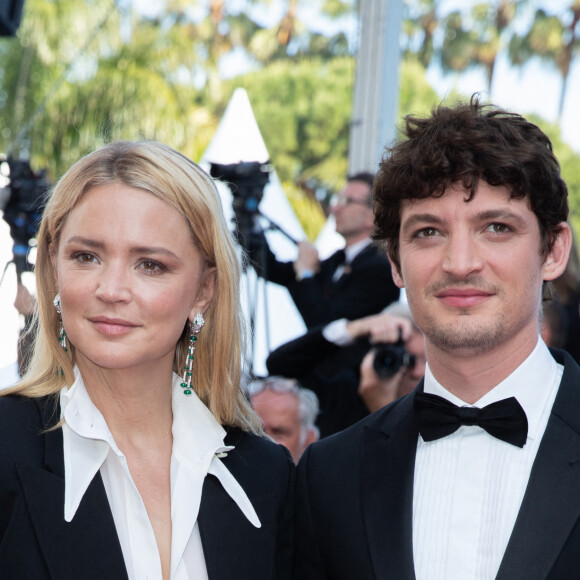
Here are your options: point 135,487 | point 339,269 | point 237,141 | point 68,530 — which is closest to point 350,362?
point 339,269

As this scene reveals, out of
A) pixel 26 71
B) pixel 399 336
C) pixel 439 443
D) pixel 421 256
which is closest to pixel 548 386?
pixel 439 443

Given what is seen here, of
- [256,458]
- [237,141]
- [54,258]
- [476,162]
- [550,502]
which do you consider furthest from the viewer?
[237,141]

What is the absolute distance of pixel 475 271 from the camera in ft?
8.01

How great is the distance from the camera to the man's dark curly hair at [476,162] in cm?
253

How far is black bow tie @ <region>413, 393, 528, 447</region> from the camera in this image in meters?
2.42

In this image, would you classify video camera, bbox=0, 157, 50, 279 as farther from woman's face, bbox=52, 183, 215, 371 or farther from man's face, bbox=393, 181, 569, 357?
man's face, bbox=393, 181, 569, 357

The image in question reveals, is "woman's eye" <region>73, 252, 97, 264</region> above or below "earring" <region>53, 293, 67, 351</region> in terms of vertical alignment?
above

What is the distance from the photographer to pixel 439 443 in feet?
8.39

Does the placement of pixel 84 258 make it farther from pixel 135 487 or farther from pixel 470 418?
pixel 470 418

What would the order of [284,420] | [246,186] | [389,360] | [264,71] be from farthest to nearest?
[264,71] < [246,186] < [284,420] < [389,360]

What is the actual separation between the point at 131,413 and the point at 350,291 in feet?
8.03

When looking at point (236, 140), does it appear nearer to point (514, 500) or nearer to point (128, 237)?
point (128, 237)

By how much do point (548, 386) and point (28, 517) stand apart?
137 centimetres

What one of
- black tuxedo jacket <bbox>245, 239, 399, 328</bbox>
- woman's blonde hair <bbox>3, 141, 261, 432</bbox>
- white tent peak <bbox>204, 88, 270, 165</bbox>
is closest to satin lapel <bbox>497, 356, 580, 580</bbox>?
woman's blonde hair <bbox>3, 141, 261, 432</bbox>
